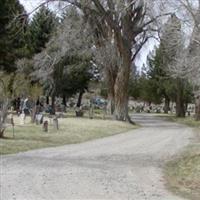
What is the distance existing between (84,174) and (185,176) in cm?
254

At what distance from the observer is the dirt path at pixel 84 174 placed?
1094 cm

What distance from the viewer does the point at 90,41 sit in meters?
46.4

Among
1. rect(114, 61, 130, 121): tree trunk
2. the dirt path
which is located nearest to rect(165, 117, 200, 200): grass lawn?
the dirt path

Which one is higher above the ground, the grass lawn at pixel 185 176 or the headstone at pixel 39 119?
the headstone at pixel 39 119

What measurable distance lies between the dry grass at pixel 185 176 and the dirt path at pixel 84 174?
0.93 ft

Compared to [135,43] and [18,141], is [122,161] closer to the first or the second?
[18,141]

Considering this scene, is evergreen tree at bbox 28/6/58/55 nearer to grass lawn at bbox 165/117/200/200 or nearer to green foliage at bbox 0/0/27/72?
green foliage at bbox 0/0/27/72

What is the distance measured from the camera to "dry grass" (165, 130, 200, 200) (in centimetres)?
1188

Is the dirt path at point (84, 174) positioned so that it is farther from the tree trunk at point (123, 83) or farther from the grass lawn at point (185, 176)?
the tree trunk at point (123, 83)

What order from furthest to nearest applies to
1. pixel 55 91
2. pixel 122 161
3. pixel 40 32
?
1. pixel 55 91
2. pixel 40 32
3. pixel 122 161

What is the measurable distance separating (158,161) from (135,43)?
30.1 metres

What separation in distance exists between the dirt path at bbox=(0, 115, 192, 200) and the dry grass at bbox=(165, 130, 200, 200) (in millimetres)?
284

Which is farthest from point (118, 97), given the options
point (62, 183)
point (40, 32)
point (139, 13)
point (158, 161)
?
point (62, 183)

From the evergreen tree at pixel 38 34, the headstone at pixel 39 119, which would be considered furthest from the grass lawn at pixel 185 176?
the evergreen tree at pixel 38 34
